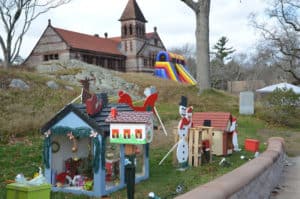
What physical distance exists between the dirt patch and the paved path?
2.21 meters

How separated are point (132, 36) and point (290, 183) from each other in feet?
161

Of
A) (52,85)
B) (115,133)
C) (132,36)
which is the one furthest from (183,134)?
(132,36)

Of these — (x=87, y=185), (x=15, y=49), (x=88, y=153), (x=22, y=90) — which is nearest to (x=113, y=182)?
(x=87, y=185)

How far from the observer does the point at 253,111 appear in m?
23.1

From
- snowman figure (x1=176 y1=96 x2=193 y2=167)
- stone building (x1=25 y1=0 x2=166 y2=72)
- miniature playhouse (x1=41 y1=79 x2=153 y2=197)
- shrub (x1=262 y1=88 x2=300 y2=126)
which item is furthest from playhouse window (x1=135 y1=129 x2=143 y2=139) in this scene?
stone building (x1=25 y1=0 x2=166 y2=72)

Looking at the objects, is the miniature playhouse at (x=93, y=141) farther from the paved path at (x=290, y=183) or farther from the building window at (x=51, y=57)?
the building window at (x=51, y=57)

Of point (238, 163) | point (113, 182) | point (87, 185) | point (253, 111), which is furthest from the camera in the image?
point (253, 111)

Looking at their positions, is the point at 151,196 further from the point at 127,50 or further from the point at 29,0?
the point at 127,50

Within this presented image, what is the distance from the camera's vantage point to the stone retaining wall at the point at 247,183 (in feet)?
15.4

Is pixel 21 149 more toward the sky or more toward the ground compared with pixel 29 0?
more toward the ground

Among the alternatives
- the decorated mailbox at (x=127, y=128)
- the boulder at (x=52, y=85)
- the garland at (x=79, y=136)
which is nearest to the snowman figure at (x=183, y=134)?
the decorated mailbox at (x=127, y=128)

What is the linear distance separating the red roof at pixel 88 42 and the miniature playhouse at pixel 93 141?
4081cm

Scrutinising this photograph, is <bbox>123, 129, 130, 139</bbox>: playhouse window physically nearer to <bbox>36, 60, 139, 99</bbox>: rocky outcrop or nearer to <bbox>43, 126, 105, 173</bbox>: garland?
<bbox>43, 126, 105, 173</bbox>: garland

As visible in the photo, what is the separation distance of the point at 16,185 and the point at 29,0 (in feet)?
104
